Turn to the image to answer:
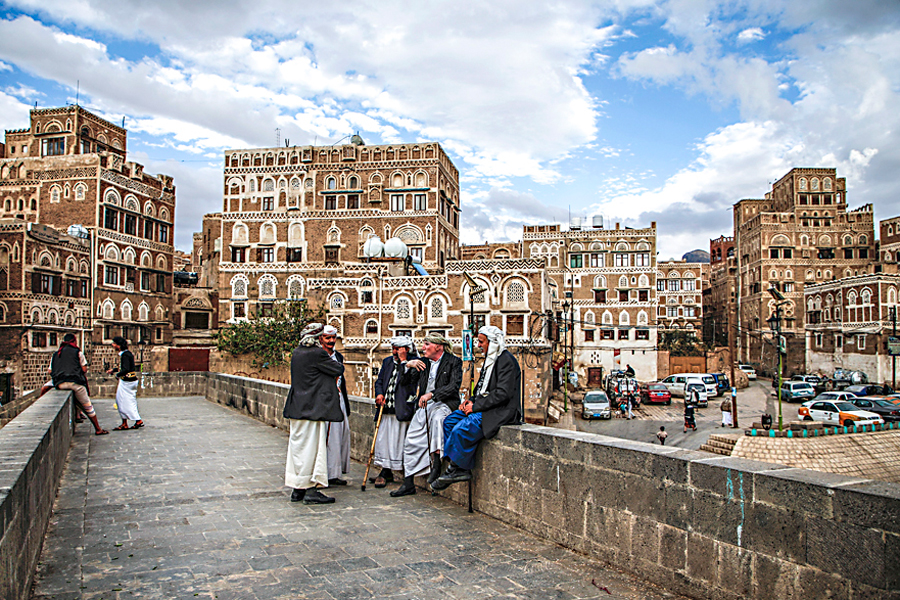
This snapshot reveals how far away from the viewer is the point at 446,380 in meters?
7.23

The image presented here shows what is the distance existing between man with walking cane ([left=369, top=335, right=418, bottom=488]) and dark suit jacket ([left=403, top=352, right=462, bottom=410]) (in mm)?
255

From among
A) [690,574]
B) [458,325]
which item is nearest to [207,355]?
[458,325]

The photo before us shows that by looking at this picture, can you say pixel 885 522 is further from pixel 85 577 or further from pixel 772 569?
pixel 85 577

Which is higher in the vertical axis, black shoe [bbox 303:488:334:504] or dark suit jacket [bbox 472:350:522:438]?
dark suit jacket [bbox 472:350:522:438]

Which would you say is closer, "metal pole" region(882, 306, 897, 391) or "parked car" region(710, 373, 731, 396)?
"metal pole" region(882, 306, 897, 391)

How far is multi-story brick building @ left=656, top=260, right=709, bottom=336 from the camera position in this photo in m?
77.4

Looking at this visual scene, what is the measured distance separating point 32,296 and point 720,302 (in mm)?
77542

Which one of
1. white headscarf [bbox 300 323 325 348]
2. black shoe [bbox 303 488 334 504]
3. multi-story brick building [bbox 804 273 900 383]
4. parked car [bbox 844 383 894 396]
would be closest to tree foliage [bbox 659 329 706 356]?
multi-story brick building [bbox 804 273 900 383]

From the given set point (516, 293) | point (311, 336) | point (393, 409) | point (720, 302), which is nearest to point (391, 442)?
point (393, 409)

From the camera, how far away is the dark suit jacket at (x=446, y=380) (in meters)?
7.12

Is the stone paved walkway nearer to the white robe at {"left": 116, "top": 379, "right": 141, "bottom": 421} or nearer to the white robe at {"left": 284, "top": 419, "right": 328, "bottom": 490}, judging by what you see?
the white robe at {"left": 284, "top": 419, "right": 328, "bottom": 490}

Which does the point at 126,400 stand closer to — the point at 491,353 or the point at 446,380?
the point at 446,380

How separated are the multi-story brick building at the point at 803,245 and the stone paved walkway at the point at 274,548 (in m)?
68.3

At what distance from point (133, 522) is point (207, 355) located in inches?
1684
